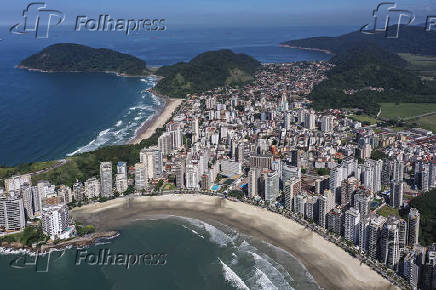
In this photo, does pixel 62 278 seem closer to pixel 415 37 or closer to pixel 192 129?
pixel 192 129

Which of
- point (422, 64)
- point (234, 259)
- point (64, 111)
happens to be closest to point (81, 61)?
point (64, 111)

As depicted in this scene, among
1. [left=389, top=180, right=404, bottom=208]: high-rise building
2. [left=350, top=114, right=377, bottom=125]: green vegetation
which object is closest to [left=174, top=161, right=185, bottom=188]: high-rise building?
[left=389, top=180, right=404, bottom=208]: high-rise building

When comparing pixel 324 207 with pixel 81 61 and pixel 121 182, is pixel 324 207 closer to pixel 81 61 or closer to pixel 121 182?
pixel 121 182

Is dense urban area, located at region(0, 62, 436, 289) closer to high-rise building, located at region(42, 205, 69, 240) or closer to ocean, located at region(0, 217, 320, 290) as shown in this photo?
high-rise building, located at region(42, 205, 69, 240)

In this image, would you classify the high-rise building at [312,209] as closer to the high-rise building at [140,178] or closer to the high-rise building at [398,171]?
the high-rise building at [398,171]

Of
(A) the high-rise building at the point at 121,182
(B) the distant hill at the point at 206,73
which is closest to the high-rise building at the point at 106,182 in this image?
(A) the high-rise building at the point at 121,182

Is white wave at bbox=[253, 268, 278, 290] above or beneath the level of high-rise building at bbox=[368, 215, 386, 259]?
beneath
